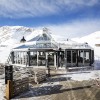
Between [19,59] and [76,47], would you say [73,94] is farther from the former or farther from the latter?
[19,59]

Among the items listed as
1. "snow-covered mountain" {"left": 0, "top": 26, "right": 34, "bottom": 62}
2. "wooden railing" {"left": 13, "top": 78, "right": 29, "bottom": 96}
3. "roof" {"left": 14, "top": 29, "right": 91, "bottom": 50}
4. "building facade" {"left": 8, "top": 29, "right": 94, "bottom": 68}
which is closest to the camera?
"wooden railing" {"left": 13, "top": 78, "right": 29, "bottom": 96}

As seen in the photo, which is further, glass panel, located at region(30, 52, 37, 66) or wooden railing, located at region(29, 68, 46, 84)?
glass panel, located at region(30, 52, 37, 66)

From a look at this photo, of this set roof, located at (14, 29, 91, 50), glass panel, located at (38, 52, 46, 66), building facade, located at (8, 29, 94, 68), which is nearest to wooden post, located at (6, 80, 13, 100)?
building facade, located at (8, 29, 94, 68)

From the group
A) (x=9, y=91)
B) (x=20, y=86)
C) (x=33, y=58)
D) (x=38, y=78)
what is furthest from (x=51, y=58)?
(x=9, y=91)

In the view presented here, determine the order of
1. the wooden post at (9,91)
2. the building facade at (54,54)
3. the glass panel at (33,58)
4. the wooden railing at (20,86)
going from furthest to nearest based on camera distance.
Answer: the glass panel at (33,58)
the building facade at (54,54)
the wooden railing at (20,86)
the wooden post at (9,91)

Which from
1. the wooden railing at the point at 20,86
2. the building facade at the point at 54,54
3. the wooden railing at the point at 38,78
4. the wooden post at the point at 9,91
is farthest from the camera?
the building facade at the point at 54,54

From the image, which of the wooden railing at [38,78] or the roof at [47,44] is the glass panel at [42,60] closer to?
the roof at [47,44]

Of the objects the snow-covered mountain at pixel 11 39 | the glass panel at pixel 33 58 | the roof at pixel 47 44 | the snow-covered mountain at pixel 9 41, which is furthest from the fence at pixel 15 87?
the snow-covered mountain at pixel 9 41

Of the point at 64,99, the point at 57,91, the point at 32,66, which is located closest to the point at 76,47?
the point at 32,66

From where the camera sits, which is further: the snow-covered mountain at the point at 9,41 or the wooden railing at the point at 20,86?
the snow-covered mountain at the point at 9,41

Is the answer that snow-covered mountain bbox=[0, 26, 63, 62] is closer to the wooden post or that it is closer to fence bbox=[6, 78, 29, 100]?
fence bbox=[6, 78, 29, 100]

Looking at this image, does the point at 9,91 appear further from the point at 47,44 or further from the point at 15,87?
the point at 47,44

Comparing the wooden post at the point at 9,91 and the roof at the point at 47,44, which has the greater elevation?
the roof at the point at 47,44

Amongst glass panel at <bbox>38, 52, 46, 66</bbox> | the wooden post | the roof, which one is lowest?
the wooden post
